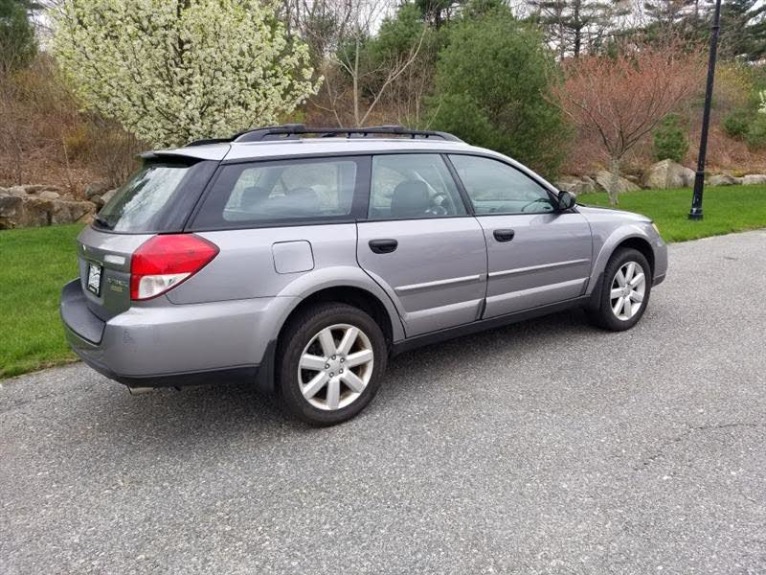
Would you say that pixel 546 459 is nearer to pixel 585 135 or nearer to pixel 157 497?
pixel 157 497

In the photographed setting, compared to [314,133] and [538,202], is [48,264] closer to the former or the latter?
[314,133]

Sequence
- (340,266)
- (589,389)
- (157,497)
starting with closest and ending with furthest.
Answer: (157,497) → (340,266) → (589,389)

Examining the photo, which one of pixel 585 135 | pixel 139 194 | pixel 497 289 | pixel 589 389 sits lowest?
pixel 589 389

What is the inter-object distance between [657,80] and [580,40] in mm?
22528

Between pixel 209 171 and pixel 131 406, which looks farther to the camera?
pixel 131 406

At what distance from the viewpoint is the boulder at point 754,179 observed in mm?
22953

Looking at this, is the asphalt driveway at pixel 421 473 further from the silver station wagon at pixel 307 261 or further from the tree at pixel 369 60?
the tree at pixel 369 60

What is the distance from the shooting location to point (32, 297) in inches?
241

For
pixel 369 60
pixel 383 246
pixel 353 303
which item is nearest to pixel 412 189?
pixel 383 246

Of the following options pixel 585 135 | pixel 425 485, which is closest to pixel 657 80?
pixel 585 135

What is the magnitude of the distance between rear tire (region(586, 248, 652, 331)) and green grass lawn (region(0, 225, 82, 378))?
4150 mm

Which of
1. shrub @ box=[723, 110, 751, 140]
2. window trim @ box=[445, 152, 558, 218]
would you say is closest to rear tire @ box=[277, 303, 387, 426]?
window trim @ box=[445, 152, 558, 218]

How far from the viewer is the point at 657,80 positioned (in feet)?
43.4

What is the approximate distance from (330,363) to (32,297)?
14.2 feet
